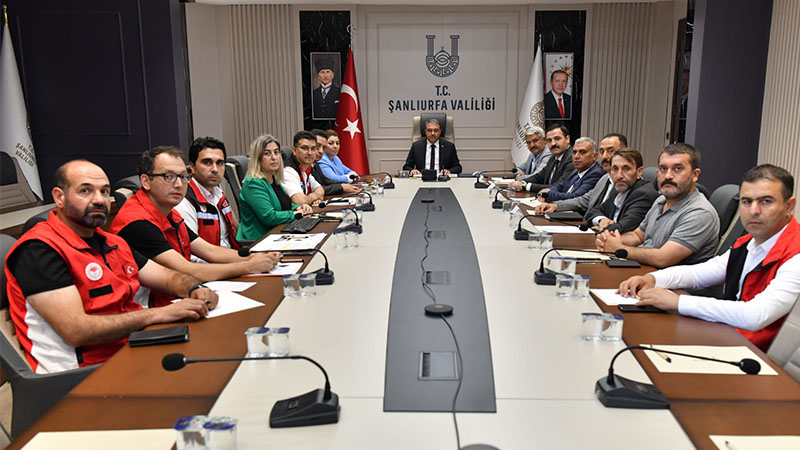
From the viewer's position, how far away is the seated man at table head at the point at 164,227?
2.28 metres

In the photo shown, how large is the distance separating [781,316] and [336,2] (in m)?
6.08

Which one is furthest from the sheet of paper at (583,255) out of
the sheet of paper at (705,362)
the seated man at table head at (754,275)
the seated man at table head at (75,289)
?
the seated man at table head at (75,289)

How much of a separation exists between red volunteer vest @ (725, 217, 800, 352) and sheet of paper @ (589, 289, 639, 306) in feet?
1.11

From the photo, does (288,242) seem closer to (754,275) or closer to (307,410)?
(307,410)

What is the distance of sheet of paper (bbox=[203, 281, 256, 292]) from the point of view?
2094mm

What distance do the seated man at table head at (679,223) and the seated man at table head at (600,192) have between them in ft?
3.14

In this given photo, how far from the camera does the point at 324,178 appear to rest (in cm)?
534

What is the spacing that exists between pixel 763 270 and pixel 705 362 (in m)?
0.69

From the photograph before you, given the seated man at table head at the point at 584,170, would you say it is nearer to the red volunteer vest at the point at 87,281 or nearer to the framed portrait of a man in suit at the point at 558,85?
the framed portrait of a man in suit at the point at 558,85

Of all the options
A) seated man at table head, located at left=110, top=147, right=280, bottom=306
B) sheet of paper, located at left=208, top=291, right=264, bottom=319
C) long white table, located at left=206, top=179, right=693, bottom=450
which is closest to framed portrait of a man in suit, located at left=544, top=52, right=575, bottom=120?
long white table, located at left=206, top=179, right=693, bottom=450

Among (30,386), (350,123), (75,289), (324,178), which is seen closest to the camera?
(30,386)

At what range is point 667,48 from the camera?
22.5 feet

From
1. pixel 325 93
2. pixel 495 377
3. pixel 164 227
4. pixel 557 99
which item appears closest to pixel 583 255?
pixel 495 377

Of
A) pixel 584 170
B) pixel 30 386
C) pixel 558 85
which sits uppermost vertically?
pixel 558 85
